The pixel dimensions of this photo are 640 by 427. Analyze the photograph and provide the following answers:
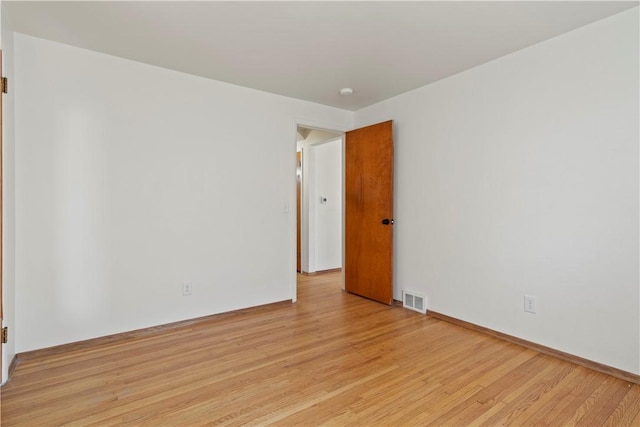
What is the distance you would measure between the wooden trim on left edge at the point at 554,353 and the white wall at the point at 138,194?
5.94ft

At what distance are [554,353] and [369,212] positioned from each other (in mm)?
2088

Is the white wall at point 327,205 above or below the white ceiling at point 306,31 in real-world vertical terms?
below

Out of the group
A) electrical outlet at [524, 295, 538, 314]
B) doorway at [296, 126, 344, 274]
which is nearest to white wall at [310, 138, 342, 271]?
doorway at [296, 126, 344, 274]

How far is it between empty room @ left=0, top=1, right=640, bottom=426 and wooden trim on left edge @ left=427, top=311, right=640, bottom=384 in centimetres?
1

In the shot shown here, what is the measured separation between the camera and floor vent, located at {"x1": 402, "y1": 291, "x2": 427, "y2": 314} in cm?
333

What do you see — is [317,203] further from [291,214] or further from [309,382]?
[309,382]

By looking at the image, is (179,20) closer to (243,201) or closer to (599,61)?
(243,201)

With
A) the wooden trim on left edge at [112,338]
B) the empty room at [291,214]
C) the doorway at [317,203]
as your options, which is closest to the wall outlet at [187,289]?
the empty room at [291,214]

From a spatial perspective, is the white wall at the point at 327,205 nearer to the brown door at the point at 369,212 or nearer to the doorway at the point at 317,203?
the doorway at the point at 317,203

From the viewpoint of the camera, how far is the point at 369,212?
382 cm

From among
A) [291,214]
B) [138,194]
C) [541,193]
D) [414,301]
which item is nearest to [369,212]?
[291,214]

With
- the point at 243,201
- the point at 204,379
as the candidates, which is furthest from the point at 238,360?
the point at 243,201

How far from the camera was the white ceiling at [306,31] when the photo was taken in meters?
2.02

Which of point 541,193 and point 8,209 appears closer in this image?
point 8,209
